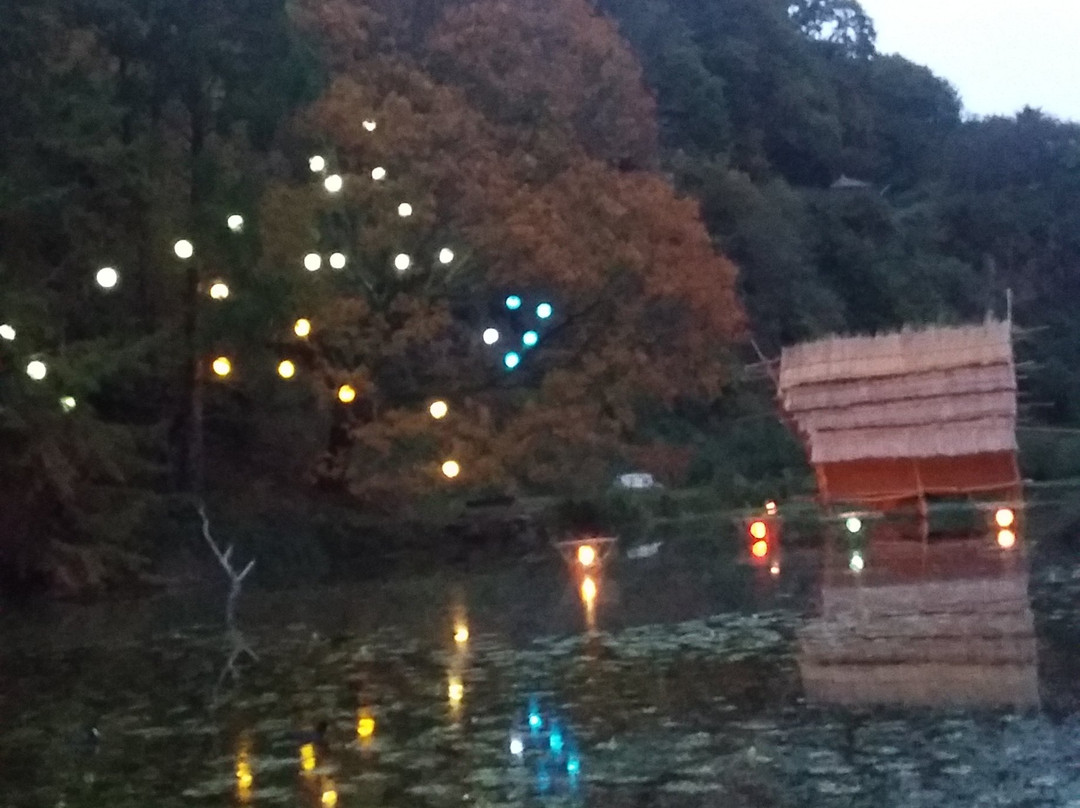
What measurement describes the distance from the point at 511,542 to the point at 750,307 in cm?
2084

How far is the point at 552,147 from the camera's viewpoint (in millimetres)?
32281

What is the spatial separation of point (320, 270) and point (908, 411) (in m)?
10.1

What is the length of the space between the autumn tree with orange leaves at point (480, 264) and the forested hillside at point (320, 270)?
0.17ft

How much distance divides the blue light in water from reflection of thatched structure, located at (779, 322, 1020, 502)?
13120 millimetres

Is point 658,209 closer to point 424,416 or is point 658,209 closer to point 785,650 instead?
point 424,416

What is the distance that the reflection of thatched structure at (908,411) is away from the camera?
23.0m

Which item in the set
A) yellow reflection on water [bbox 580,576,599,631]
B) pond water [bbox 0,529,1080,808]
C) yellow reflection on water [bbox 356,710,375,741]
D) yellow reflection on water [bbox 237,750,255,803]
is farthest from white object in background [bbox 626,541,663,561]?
yellow reflection on water [bbox 237,750,255,803]

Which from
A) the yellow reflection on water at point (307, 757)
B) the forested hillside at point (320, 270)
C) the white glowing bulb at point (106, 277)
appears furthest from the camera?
the white glowing bulb at point (106, 277)

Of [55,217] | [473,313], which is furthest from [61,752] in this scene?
[473,313]

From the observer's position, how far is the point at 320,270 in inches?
1150

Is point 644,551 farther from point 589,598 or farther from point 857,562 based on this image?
point 589,598

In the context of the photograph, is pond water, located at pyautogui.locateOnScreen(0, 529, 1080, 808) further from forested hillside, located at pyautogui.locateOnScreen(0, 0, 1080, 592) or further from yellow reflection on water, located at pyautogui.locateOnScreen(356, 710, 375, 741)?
forested hillside, located at pyautogui.locateOnScreen(0, 0, 1080, 592)

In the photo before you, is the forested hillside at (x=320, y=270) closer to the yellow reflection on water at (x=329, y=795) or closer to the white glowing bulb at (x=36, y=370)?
the white glowing bulb at (x=36, y=370)

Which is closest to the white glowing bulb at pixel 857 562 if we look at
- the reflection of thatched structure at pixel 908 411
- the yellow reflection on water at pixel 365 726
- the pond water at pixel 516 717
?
the pond water at pixel 516 717
